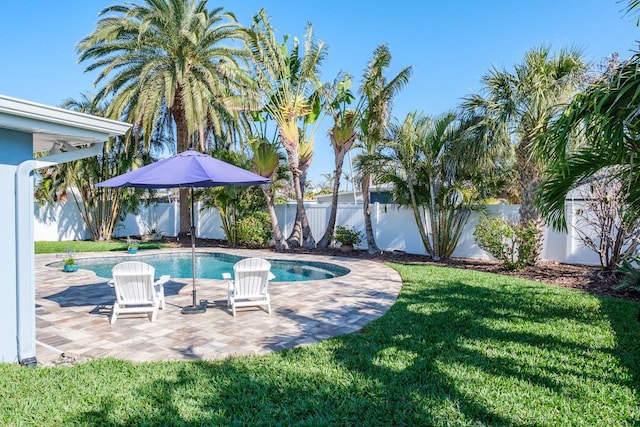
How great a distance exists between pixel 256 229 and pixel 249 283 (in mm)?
10917

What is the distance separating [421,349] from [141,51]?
18050mm

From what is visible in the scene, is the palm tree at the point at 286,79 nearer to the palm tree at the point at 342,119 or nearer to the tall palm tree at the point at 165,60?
the palm tree at the point at 342,119

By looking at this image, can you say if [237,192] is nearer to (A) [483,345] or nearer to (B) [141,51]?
(B) [141,51]

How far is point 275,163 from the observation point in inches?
662

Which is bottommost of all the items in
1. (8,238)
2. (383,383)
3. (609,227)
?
(383,383)

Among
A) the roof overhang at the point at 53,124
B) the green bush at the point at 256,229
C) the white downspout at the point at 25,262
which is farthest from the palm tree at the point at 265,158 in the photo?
the white downspout at the point at 25,262

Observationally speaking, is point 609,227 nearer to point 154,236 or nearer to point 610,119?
point 610,119

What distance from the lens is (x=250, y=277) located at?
24.2ft

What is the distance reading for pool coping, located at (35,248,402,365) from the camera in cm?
552

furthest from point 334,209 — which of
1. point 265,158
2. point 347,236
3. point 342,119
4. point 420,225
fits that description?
point 420,225

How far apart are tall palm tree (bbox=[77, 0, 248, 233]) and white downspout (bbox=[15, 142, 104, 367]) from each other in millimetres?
12035

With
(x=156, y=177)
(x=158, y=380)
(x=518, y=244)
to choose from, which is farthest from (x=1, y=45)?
(x=518, y=244)

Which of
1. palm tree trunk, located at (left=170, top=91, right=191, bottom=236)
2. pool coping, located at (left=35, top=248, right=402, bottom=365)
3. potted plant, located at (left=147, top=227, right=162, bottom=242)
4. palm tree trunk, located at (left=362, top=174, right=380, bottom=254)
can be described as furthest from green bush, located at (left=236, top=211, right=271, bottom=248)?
pool coping, located at (left=35, top=248, right=402, bottom=365)

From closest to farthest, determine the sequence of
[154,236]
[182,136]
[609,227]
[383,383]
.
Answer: [383,383] → [609,227] → [182,136] → [154,236]
